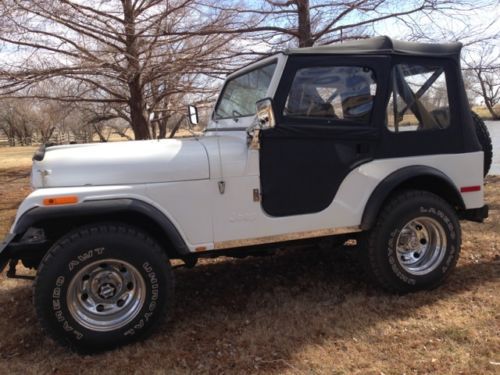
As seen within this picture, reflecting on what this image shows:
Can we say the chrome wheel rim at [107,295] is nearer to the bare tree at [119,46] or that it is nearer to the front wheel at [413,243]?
the front wheel at [413,243]

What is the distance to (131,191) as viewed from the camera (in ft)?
10.6

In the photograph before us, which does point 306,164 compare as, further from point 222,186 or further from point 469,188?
point 469,188

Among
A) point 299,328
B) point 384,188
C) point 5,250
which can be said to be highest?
point 384,188

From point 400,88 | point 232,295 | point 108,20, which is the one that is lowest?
point 232,295

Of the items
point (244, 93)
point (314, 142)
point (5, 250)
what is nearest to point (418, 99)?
point (314, 142)

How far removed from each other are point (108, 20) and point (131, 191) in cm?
648

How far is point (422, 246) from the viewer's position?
4.12 metres

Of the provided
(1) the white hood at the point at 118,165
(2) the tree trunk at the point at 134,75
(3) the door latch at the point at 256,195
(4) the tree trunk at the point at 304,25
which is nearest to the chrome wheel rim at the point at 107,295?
(1) the white hood at the point at 118,165

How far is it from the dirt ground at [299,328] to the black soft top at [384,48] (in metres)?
1.90

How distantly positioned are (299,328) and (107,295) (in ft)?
4.36

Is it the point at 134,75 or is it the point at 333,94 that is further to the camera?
the point at 134,75

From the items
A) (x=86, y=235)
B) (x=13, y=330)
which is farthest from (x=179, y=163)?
(x=13, y=330)

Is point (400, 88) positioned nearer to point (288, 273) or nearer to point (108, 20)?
point (288, 273)

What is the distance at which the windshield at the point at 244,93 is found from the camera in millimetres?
3918
